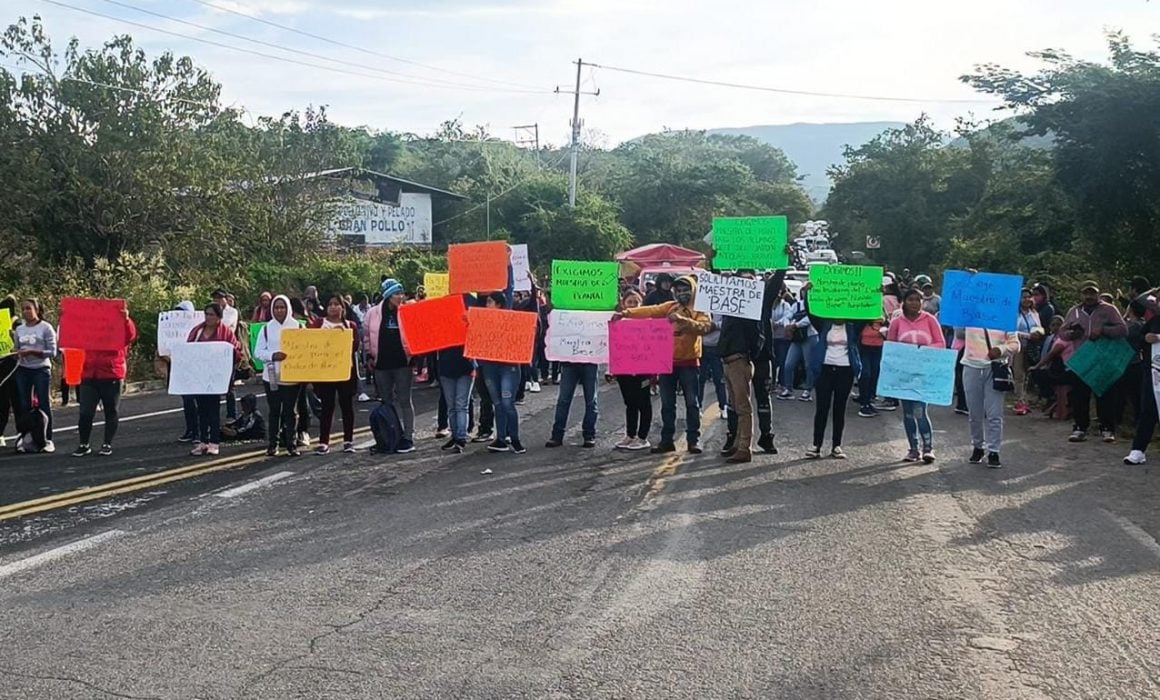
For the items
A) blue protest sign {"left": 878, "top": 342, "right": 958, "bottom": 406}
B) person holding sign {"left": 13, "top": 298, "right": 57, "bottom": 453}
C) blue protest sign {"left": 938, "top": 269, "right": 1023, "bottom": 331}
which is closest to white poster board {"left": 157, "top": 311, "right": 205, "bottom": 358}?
person holding sign {"left": 13, "top": 298, "right": 57, "bottom": 453}

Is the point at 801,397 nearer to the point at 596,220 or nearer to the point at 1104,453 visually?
the point at 1104,453

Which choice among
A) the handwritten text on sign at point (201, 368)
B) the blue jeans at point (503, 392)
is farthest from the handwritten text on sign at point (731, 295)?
the handwritten text on sign at point (201, 368)

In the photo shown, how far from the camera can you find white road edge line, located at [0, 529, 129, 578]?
7.22m

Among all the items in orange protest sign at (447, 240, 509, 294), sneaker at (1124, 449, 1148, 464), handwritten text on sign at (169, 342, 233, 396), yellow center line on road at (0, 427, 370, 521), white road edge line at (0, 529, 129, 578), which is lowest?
yellow center line on road at (0, 427, 370, 521)

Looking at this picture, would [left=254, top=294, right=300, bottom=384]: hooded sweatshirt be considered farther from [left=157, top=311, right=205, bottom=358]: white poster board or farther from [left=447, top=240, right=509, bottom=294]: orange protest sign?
[left=157, top=311, right=205, bottom=358]: white poster board

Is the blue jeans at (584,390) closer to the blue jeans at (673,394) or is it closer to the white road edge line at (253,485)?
the blue jeans at (673,394)

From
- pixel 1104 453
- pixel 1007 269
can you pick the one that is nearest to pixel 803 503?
pixel 1104 453

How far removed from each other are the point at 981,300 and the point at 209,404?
7.87 meters

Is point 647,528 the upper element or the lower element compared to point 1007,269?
lower

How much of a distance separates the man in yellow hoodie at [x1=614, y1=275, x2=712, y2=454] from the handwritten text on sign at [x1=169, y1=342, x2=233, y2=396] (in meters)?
4.16

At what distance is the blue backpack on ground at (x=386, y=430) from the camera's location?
40.2 ft

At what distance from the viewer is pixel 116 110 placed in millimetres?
27812

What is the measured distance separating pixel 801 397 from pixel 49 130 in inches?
747

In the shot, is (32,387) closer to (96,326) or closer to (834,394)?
(96,326)
